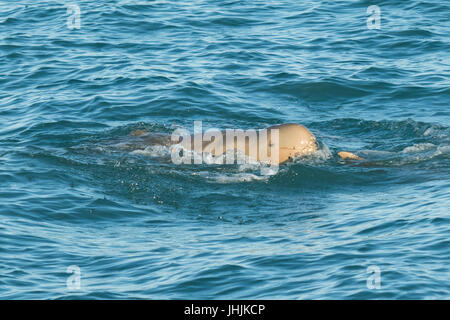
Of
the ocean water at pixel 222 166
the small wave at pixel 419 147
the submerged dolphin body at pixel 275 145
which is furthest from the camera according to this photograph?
the small wave at pixel 419 147

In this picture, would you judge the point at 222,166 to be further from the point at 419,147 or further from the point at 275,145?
the point at 419,147

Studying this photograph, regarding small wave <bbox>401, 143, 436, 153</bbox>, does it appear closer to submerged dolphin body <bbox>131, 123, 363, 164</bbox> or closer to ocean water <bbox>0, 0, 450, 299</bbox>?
ocean water <bbox>0, 0, 450, 299</bbox>

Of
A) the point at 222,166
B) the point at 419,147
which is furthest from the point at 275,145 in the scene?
the point at 419,147

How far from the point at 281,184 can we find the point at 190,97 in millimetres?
5397

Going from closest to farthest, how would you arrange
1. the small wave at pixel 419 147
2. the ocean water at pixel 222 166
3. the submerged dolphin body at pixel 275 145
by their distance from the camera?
the ocean water at pixel 222 166
the submerged dolphin body at pixel 275 145
the small wave at pixel 419 147

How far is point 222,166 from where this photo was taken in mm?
13188

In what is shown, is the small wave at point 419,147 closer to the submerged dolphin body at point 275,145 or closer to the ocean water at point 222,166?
the ocean water at point 222,166

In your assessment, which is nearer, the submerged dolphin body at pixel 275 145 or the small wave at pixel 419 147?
the submerged dolphin body at pixel 275 145

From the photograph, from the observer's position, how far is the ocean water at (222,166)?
29.5 feet

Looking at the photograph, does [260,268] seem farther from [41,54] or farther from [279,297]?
[41,54]

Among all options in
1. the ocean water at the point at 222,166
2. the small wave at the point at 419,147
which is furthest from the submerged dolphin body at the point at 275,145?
the small wave at the point at 419,147

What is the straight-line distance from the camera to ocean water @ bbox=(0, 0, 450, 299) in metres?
8.98

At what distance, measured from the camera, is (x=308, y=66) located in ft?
62.3
